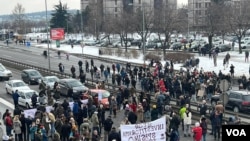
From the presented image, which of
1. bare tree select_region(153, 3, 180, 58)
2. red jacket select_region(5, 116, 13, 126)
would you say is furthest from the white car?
bare tree select_region(153, 3, 180, 58)

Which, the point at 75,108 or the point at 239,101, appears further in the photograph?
the point at 239,101

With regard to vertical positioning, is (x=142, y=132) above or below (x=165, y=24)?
below

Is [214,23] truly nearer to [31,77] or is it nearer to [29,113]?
[31,77]

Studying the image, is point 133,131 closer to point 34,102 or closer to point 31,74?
point 34,102

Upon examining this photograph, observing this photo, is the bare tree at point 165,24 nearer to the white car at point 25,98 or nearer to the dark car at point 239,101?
the white car at point 25,98

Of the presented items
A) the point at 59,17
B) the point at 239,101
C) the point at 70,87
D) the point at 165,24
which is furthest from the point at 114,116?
the point at 59,17

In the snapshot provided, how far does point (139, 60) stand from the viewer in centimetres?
5944

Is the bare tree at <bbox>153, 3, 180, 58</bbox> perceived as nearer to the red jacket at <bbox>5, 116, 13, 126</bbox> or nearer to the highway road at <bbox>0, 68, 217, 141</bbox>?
the highway road at <bbox>0, 68, 217, 141</bbox>

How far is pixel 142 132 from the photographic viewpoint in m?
15.3

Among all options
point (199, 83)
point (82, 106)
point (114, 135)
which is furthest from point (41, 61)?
point (114, 135)

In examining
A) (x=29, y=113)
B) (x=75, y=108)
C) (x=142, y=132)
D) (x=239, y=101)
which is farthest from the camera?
(x=239, y=101)

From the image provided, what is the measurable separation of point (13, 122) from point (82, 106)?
410 centimetres

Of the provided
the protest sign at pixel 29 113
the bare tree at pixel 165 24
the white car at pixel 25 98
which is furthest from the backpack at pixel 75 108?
the bare tree at pixel 165 24

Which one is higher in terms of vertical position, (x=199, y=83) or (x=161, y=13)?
(x=161, y=13)
